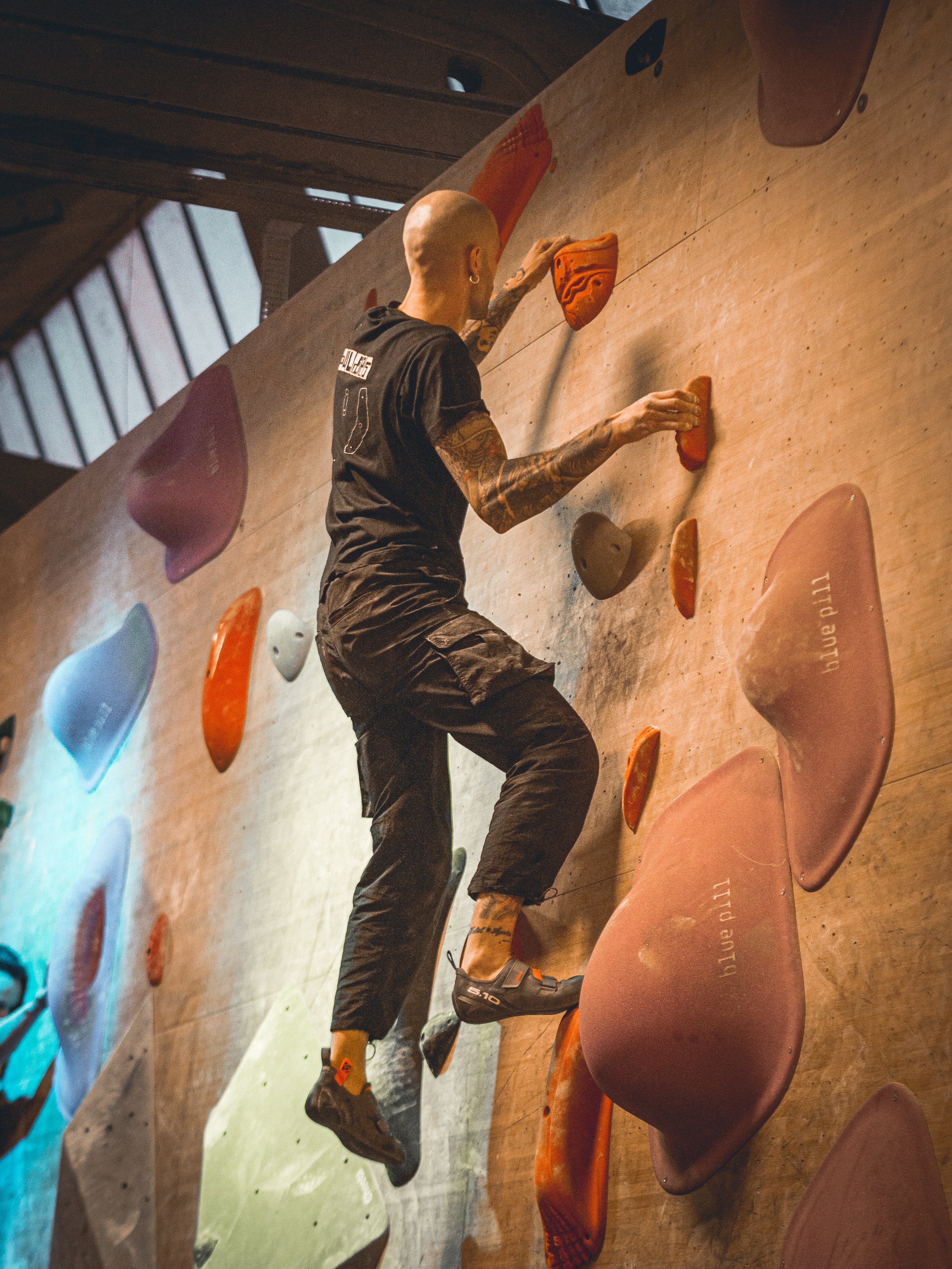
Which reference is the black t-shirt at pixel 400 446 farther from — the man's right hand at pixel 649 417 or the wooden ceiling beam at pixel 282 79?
the wooden ceiling beam at pixel 282 79

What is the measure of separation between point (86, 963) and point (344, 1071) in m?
1.47

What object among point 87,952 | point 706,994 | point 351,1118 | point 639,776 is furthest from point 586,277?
point 87,952

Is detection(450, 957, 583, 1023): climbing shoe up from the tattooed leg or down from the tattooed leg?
down

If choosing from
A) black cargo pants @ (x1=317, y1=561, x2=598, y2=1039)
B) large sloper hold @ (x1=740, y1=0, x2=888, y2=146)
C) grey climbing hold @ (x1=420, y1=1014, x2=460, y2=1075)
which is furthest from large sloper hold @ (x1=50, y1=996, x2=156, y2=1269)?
large sloper hold @ (x1=740, y1=0, x2=888, y2=146)

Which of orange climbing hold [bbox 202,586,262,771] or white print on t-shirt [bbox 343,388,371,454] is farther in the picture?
orange climbing hold [bbox 202,586,262,771]

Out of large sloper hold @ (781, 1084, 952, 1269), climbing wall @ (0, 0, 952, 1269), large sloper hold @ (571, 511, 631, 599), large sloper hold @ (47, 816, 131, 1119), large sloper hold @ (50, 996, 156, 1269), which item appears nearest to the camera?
large sloper hold @ (781, 1084, 952, 1269)

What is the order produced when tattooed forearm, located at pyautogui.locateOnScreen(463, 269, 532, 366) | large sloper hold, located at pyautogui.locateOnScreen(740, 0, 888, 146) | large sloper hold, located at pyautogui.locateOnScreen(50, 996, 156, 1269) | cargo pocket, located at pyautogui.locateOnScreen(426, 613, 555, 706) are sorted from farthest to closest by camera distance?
large sloper hold, located at pyautogui.locateOnScreen(50, 996, 156, 1269) → tattooed forearm, located at pyautogui.locateOnScreen(463, 269, 532, 366) → large sloper hold, located at pyautogui.locateOnScreen(740, 0, 888, 146) → cargo pocket, located at pyautogui.locateOnScreen(426, 613, 555, 706)

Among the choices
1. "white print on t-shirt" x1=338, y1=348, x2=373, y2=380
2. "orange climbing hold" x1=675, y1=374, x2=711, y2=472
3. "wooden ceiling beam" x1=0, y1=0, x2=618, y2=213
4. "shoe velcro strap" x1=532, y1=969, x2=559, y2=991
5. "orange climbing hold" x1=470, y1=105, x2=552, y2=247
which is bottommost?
"shoe velcro strap" x1=532, y1=969, x2=559, y2=991

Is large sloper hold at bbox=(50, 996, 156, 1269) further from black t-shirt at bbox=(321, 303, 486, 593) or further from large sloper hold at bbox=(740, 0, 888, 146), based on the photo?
large sloper hold at bbox=(740, 0, 888, 146)

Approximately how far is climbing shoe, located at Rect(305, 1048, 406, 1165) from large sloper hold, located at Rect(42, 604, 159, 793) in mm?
1751

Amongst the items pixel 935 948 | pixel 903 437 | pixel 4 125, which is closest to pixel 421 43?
pixel 4 125

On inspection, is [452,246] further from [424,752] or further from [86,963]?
[86,963]

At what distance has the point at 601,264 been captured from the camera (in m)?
2.46

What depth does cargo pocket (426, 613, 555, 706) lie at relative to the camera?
75.6 inches
